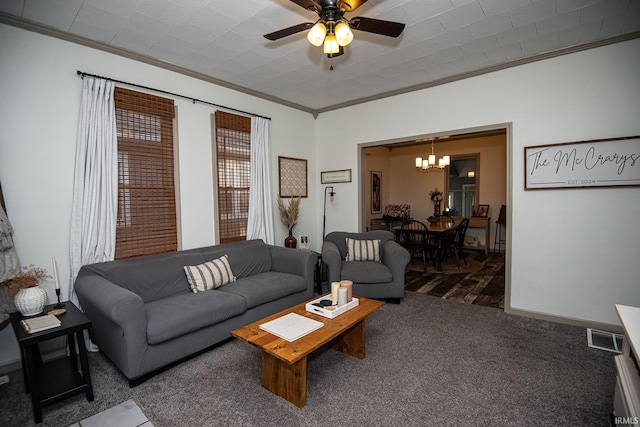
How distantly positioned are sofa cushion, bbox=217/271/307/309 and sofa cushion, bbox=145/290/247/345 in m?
0.12

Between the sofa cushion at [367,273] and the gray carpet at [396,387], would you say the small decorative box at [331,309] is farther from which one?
the sofa cushion at [367,273]

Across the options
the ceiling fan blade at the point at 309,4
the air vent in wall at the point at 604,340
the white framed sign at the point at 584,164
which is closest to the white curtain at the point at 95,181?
the ceiling fan blade at the point at 309,4

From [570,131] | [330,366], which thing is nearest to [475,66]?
[570,131]

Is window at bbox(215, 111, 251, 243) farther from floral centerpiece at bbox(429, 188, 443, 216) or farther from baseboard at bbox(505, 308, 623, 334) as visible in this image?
floral centerpiece at bbox(429, 188, 443, 216)

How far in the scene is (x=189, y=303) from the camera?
8.43ft

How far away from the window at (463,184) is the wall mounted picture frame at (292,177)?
14.5ft

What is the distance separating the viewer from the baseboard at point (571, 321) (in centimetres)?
298

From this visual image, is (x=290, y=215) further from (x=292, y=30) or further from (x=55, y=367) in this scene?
(x=55, y=367)

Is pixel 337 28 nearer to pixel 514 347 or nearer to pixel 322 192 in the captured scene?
pixel 514 347

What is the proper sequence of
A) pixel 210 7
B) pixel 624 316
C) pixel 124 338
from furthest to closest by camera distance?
pixel 210 7 → pixel 124 338 → pixel 624 316

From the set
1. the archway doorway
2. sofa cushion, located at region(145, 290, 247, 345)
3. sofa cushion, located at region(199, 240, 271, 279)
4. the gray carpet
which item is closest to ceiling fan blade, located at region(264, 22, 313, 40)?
sofa cushion, located at region(145, 290, 247, 345)

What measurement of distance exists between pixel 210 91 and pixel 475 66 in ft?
10.4

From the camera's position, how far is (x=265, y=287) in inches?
122

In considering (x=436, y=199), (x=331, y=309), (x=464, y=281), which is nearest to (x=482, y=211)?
(x=436, y=199)
